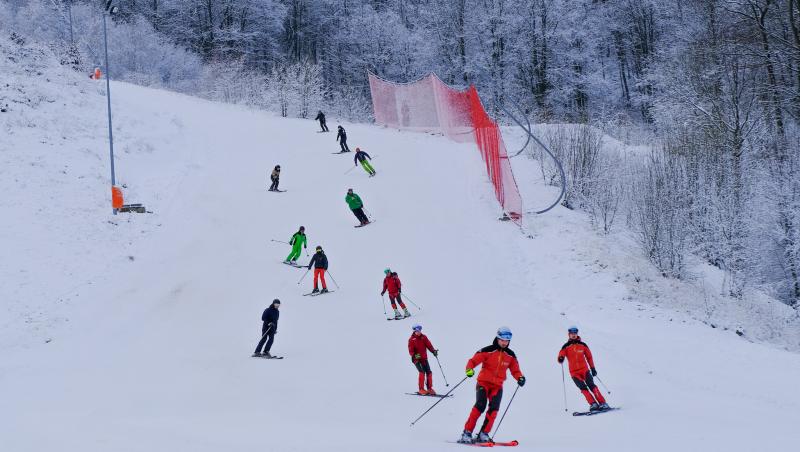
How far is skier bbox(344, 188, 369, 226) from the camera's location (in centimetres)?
2034

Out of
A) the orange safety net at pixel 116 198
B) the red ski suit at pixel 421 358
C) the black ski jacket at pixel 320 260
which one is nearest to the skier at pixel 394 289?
the black ski jacket at pixel 320 260

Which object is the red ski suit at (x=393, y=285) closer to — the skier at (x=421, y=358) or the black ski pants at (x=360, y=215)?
the skier at (x=421, y=358)

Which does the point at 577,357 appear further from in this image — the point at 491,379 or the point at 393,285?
the point at 393,285

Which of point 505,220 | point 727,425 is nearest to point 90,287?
point 505,220

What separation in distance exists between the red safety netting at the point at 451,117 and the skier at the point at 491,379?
1309 cm

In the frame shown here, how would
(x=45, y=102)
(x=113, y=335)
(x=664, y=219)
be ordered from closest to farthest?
(x=113, y=335) < (x=664, y=219) < (x=45, y=102)

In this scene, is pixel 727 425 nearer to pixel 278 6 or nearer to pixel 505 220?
pixel 505 220

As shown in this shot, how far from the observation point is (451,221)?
2061cm

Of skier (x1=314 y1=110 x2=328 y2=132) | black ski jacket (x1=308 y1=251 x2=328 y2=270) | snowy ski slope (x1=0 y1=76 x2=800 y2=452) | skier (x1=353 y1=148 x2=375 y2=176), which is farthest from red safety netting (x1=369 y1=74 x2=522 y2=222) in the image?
black ski jacket (x1=308 y1=251 x2=328 y2=270)

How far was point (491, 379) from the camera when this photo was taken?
7.20 m

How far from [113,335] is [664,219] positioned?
1388 cm

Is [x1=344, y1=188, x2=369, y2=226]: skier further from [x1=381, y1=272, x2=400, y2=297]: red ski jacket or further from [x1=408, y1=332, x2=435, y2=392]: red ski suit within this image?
[x1=408, y1=332, x2=435, y2=392]: red ski suit

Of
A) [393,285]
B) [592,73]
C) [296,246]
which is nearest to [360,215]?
[296,246]

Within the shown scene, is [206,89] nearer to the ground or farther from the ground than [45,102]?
farther from the ground
